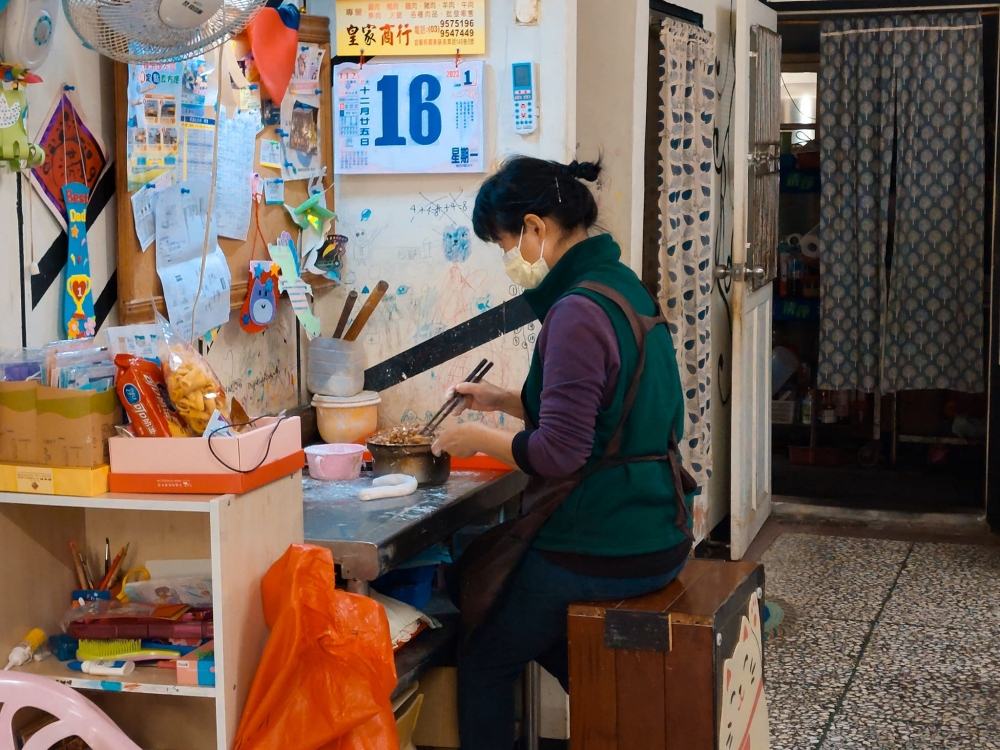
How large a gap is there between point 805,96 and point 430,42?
5.09 meters

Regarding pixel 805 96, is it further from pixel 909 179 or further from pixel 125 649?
pixel 125 649

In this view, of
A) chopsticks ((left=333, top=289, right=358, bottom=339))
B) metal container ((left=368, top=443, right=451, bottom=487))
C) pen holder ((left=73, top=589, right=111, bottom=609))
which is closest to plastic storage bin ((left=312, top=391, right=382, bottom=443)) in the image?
chopsticks ((left=333, top=289, right=358, bottom=339))

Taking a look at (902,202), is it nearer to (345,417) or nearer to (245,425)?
(345,417)

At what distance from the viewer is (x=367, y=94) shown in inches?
117

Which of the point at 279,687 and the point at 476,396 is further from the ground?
the point at 476,396

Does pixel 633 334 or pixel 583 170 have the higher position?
pixel 583 170

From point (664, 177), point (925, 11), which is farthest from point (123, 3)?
point (925, 11)

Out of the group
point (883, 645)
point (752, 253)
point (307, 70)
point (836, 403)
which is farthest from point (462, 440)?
point (836, 403)

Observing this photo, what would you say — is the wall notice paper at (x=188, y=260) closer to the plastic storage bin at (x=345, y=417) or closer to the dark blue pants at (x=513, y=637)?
the plastic storage bin at (x=345, y=417)

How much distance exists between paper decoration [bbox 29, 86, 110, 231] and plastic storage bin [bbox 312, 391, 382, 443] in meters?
0.89

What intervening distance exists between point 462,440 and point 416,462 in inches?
11.3

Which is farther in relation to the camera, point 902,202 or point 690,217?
point 902,202

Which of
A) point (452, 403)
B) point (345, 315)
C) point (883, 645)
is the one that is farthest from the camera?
point (883, 645)

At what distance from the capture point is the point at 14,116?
6.39 feet
